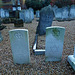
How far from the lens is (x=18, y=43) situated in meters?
2.80

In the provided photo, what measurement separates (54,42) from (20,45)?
1192 millimetres

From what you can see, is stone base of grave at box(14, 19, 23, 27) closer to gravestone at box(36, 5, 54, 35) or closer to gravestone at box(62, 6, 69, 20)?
gravestone at box(36, 5, 54, 35)

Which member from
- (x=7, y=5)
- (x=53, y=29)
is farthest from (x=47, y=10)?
(x=7, y=5)

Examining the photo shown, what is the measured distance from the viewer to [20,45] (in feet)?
9.29

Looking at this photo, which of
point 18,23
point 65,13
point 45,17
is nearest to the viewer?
point 45,17

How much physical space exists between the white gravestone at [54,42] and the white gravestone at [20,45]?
75 centimetres

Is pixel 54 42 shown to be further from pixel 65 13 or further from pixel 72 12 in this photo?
pixel 72 12

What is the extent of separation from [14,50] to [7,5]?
3343cm

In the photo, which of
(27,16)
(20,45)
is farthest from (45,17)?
(27,16)

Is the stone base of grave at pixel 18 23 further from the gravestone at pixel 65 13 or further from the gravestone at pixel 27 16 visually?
the gravestone at pixel 65 13

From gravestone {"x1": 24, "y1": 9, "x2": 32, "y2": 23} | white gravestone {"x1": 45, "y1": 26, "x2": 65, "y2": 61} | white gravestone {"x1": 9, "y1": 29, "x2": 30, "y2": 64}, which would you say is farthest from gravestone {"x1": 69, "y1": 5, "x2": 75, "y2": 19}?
white gravestone {"x1": 9, "y1": 29, "x2": 30, "y2": 64}

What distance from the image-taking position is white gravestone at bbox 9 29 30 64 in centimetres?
269

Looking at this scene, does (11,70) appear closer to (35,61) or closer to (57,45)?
(35,61)

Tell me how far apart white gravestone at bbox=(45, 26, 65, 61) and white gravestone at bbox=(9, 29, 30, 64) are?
75cm
